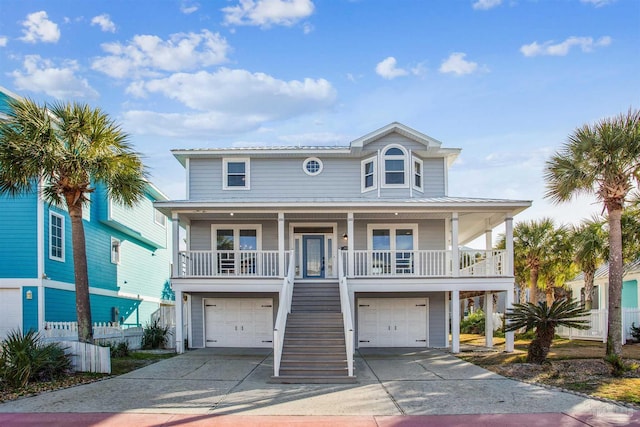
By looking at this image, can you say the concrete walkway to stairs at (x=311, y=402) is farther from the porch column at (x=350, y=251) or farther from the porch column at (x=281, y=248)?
the porch column at (x=350, y=251)

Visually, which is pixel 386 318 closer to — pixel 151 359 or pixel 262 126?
pixel 151 359

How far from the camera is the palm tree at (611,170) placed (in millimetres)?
13805

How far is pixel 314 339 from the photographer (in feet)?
47.3

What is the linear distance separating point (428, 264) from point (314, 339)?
7092 millimetres

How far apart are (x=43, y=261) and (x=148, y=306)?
11.0 metres

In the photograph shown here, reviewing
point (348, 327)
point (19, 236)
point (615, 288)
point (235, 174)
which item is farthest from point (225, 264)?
point (615, 288)

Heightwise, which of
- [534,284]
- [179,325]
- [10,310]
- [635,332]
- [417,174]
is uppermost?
[417,174]

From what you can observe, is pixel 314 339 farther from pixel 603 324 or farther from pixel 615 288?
pixel 603 324

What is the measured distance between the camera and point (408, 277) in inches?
682

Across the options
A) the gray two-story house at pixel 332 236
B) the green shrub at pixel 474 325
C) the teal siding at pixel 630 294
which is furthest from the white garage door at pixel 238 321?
the teal siding at pixel 630 294

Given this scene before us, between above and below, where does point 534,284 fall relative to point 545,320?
below

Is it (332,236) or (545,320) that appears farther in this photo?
(332,236)

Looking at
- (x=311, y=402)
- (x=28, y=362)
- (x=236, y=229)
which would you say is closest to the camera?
(x=311, y=402)

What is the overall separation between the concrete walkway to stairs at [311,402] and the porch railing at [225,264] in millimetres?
4787
